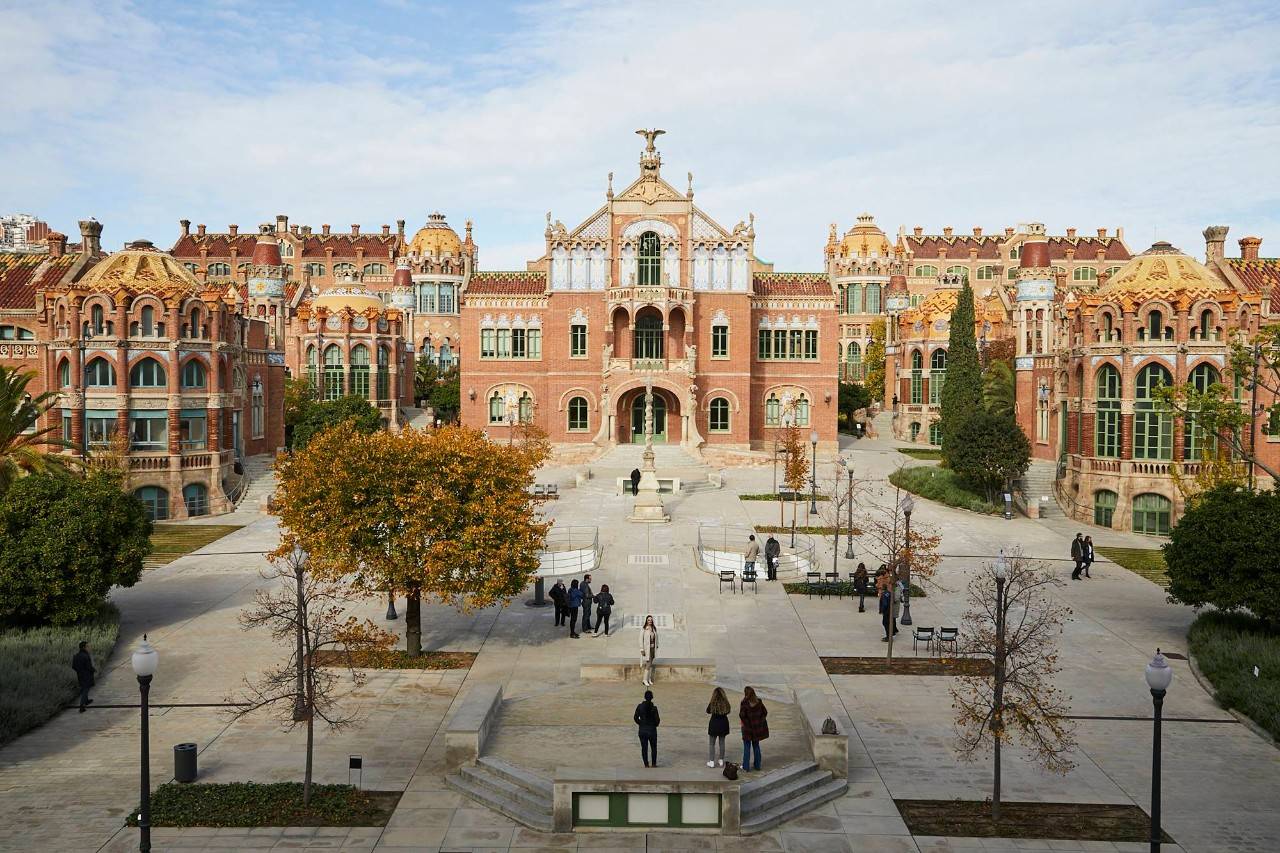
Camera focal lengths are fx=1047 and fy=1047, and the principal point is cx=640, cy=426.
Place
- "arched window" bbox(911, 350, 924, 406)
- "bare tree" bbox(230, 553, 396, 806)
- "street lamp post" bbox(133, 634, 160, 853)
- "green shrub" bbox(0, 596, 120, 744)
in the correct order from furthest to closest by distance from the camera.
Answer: "arched window" bbox(911, 350, 924, 406)
"green shrub" bbox(0, 596, 120, 744)
"bare tree" bbox(230, 553, 396, 806)
"street lamp post" bbox(133, 634, 160, 853)

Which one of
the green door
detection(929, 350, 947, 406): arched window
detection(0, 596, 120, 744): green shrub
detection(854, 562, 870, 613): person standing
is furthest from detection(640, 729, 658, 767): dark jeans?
detection(929, 350, 947, 406): arched window

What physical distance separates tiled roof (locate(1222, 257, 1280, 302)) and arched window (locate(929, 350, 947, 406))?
79.3 ft

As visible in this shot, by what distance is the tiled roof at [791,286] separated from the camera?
70.3 meters

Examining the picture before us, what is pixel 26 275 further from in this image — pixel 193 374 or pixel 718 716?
pixel 718 716

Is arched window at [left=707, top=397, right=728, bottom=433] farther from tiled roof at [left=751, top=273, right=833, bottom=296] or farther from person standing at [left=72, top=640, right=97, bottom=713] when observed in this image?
person standing at [left=72, top=640, right=97, bottom=713]

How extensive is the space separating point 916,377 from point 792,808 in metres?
69.6

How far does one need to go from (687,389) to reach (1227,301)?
31.0m

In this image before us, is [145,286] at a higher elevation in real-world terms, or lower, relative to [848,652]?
higher

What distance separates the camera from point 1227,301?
44094 millimetres

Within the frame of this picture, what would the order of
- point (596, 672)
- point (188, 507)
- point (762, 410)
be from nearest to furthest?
point (596, 672), point (188, 507), point (762, 410)

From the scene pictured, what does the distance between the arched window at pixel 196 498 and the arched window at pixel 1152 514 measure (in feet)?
136

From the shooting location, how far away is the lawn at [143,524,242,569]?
122 ft

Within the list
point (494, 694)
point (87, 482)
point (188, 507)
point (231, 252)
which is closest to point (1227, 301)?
point (494, 694)

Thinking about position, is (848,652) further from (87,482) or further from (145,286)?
(145,286)
